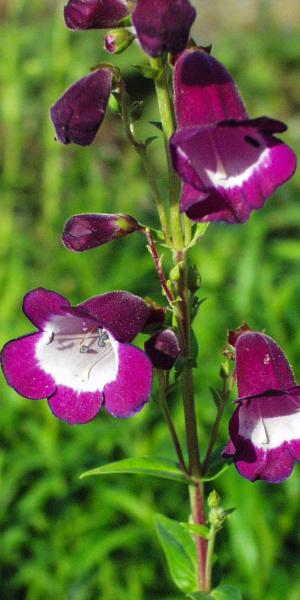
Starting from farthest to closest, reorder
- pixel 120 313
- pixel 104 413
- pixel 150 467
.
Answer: pixel 104 413
pixel 150 467
pixel 120 313

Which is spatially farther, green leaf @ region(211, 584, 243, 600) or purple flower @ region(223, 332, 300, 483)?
green leaf @ region(211, 584, 243, 600)

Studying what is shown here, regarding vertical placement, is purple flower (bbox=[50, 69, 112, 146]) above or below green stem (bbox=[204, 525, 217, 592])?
above

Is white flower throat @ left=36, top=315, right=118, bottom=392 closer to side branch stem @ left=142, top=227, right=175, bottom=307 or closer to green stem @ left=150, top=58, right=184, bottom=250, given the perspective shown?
side branch stem @ left=142, top=227, right=175, bottom=307

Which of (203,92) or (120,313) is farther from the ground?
(203,92)

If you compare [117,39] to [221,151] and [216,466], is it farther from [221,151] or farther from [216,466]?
[216,466]

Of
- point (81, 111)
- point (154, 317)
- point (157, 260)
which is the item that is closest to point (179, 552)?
point (154, 317)

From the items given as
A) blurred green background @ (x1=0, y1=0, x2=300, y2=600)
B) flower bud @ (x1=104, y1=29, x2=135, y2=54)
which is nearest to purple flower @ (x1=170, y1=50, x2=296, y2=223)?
flower bud @ (x1=104, y1=29, x2=135, y2=54)

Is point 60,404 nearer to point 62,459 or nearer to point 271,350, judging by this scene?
point 271,350

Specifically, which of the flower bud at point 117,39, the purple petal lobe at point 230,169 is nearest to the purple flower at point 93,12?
the flower bud at point 117,39
